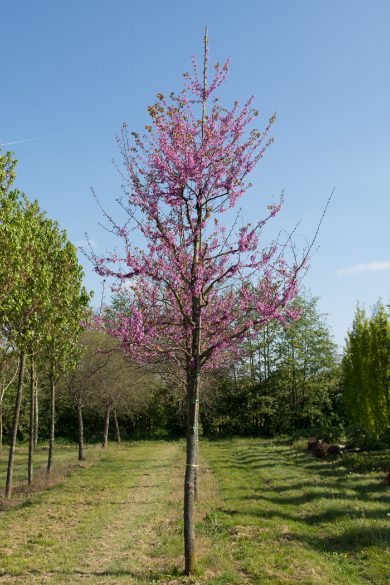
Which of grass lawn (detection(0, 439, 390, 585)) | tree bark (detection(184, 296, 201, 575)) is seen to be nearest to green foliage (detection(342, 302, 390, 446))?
grass lawn (detection(0, 439, 390, 585))

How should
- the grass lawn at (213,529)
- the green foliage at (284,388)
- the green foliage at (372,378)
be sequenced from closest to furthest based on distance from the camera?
the grass lawn at (213,529) < the green foliage at (372,378) < the green foliage at (284,388)

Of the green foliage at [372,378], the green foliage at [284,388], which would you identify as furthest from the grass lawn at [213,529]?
the green foliage at [284,388]

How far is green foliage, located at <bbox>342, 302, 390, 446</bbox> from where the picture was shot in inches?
1311

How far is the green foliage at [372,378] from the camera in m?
33.3

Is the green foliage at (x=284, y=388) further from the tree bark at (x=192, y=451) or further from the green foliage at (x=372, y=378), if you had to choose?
the tree bark at (x=192, y=451)

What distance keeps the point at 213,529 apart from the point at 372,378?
83.9 ft

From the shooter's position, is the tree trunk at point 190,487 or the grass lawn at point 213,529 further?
the tree trunk at point 190,487

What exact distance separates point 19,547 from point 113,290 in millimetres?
6498

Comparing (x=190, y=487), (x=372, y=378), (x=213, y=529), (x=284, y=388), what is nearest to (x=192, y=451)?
(x=190, y=487)

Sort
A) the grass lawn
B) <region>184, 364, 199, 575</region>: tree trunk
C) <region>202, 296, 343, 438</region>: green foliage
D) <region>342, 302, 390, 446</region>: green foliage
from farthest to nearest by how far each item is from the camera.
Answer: <region>202, 296, 343, 438</region>: green foliage, <region>342, 302, 390, 446</region>: green foliage, <region>184, 364, 199, 575</region>: tree trunk, the grass lawn

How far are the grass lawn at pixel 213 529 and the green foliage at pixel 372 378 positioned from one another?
41.7 feet

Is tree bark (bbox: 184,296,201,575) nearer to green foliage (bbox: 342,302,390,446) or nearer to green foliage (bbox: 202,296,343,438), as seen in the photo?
green foliage (bbox: 342,302,390,446)

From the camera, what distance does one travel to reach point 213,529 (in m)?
12.0

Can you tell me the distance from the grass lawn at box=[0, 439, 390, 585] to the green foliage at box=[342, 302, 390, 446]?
12.7 meters
